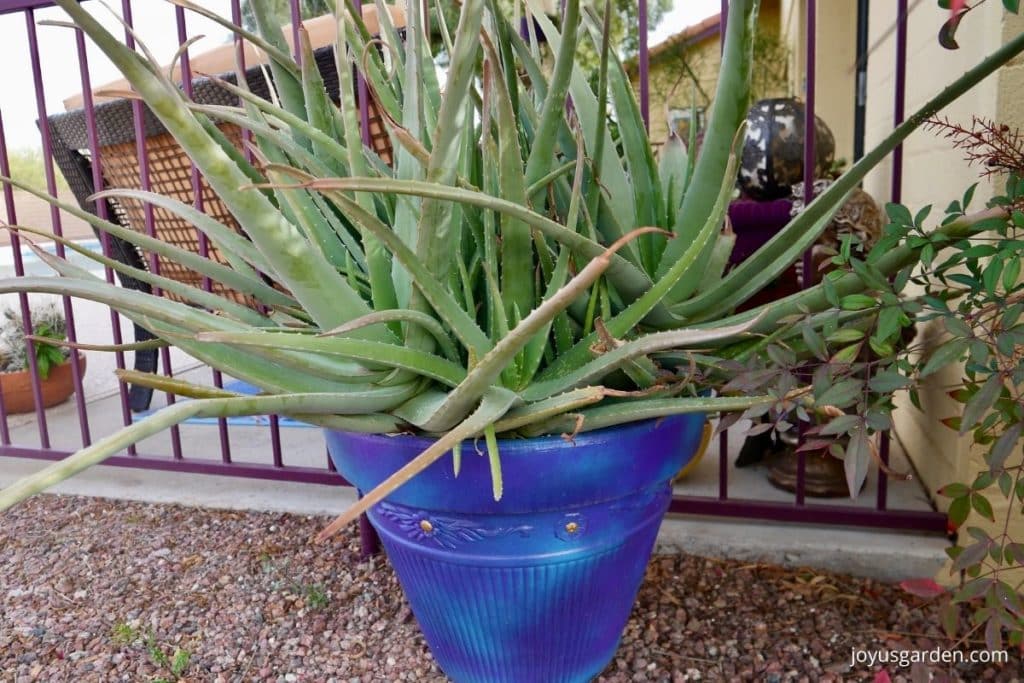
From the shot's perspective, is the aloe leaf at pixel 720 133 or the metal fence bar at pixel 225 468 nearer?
the aloe leaf at pixel 720 133

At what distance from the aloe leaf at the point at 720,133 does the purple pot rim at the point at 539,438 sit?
0.15 m

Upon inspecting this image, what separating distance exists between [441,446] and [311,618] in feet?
2.12

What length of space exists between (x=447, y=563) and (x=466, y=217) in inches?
13.9

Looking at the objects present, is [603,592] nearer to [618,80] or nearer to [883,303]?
[883,303]

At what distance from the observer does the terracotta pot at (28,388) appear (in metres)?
2.27

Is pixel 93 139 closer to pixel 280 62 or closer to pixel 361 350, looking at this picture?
pixel 280 62

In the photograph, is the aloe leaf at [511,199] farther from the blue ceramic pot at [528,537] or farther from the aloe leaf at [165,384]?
the aloe leaf at [165,384]

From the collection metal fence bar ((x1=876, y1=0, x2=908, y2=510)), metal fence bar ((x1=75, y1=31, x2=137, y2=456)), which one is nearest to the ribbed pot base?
metal fence bar ((x1=876, y1=0, x2=908, y2=510))

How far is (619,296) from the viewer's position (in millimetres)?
748

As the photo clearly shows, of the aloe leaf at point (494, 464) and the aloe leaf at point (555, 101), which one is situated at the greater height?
the aloe leaf at point (555, 101)

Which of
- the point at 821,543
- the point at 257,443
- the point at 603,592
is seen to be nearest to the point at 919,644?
the point at 821,543

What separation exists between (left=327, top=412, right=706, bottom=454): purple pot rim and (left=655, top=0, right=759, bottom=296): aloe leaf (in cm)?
15

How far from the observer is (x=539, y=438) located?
2.17ft

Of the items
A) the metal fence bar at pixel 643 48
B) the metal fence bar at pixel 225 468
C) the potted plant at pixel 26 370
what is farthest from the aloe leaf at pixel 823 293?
the potted plant at pixel 26 370
